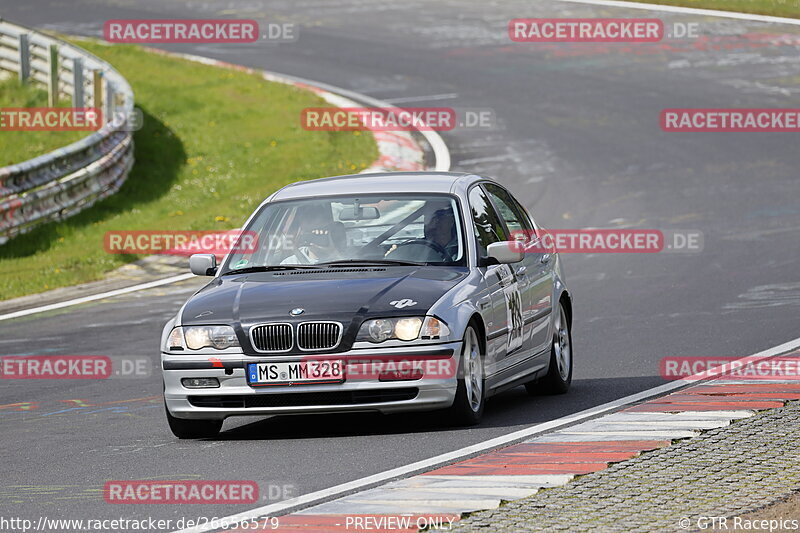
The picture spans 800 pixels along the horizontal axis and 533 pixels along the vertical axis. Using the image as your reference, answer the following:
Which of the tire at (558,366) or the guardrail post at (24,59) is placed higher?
the tire at (558,366)

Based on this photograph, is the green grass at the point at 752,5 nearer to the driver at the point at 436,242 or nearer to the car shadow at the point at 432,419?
the car shadow at the point at 432,419

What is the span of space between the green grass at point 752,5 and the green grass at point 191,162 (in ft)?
36.4


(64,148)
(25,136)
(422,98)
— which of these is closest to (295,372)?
(64,148)

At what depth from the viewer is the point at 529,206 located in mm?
20578

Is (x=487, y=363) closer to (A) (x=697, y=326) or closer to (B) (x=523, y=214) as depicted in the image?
(B) (x=523, y=214)

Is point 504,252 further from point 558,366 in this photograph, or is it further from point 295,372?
point 295,372

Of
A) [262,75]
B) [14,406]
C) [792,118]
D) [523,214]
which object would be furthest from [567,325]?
[262,75]

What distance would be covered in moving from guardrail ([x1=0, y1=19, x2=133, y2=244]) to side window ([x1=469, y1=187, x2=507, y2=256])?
10.0m

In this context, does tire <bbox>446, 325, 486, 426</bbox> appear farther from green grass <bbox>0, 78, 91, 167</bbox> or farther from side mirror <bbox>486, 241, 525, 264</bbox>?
green grass <bbox>0, 78, 91, 167</bbox>

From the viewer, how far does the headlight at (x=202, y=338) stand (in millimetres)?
9125

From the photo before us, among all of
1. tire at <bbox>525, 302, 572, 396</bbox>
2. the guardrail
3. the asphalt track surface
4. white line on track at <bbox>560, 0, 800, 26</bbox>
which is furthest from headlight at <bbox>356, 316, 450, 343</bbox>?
white line on track at <bbox>560, 0, 800, 26</bbox>

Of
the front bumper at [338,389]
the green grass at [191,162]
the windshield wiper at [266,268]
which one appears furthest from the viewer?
the green grass at [191,162]

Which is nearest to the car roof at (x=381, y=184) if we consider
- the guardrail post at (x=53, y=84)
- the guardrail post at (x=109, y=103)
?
the guardrail post at (x=109, y=103)

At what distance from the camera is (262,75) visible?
31484mm
